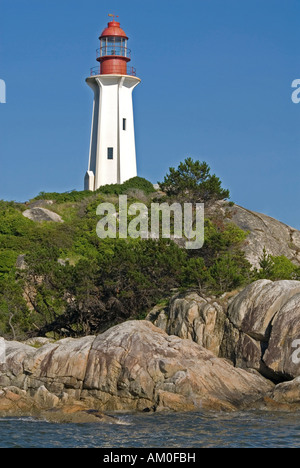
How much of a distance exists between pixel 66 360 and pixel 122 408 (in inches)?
90.0

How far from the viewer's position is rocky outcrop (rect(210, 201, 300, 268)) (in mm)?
37500

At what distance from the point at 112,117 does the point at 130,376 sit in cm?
2498

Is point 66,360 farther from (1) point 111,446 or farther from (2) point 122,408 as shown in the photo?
(1) point 111,446

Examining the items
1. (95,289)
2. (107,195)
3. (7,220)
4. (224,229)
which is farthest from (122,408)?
(107,195)

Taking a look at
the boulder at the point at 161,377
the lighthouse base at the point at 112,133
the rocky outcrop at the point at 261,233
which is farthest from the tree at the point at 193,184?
the boulder at the point at 161,377

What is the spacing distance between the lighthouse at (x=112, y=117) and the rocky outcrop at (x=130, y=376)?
21993mm

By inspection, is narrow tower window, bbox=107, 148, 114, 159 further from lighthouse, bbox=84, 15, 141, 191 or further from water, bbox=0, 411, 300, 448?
water, bbox=0, 411, 300, 448

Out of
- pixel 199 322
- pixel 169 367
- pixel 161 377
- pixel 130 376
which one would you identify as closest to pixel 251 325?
pixel 199 322

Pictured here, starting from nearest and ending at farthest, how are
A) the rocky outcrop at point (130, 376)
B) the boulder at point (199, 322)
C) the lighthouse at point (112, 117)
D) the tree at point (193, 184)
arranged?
the rocky outcrop at point (130, 376) → the boulder at point (199, 322) → the tree at point (193, 184) → the lighthouse at point (112, 117)

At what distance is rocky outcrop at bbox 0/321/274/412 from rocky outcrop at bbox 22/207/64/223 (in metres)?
17.1

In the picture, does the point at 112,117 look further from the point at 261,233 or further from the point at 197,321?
the point at 197,321

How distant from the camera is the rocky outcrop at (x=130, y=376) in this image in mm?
22625

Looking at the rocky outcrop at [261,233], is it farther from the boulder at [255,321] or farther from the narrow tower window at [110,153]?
the boulder at [255,321]

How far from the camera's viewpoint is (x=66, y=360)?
2378 cm
